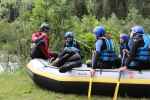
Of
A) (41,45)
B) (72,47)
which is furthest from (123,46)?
(41,45)

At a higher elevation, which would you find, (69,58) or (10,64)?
(69,58)

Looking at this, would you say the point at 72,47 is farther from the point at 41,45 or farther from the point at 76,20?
the point at 76,20

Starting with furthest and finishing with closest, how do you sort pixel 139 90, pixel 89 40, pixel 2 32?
pixel 2 32 < pixel 89 40 < pixel 139 90

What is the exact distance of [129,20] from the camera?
69.3 ft

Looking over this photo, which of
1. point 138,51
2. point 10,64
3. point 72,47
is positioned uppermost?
point 138,51

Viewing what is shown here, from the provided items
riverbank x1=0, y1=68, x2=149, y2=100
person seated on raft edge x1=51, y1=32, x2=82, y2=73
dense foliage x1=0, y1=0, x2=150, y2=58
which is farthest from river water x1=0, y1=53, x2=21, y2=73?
person seated on raft edge x1=51, y1=32, x2=82, y2=73

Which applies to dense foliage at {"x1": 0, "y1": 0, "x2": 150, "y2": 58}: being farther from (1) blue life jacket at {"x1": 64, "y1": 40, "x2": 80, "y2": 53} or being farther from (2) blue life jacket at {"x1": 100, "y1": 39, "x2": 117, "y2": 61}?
(2) blue life jacket at {"x1": 100, "y1": 39, "x2": 117, "y2": 61}

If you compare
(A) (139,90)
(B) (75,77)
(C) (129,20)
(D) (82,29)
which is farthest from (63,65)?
(C) (129,20)

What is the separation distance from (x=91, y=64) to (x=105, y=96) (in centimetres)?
90

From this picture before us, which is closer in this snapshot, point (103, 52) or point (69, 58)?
point (103, 52)

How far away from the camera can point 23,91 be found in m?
A: 10.4

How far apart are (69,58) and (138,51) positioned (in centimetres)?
162

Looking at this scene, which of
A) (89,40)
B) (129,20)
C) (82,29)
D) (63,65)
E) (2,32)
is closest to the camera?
(63,65)

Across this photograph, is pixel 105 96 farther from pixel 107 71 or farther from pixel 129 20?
pixel 129 20
